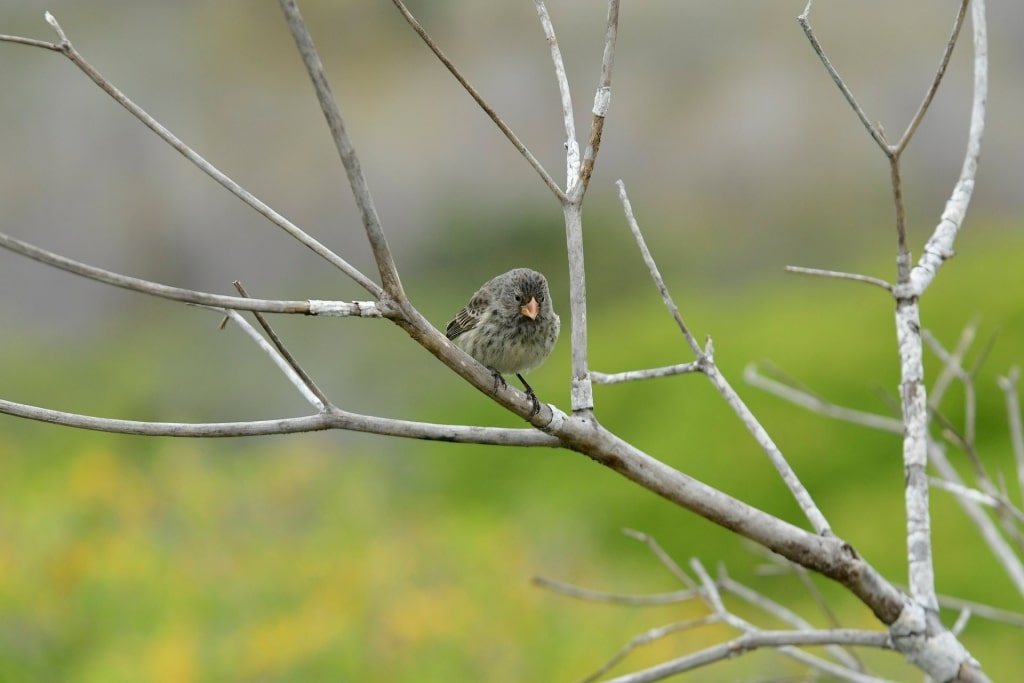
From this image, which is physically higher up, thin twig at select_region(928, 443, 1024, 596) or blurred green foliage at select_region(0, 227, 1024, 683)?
thin twig at select_region(928, 443, 1024, 596)

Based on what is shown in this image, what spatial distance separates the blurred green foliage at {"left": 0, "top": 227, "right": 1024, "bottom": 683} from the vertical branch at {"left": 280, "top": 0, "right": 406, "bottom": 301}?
2.40 metres

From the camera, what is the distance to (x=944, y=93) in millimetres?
7496

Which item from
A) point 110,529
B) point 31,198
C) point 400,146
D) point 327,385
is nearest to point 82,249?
point 31,198

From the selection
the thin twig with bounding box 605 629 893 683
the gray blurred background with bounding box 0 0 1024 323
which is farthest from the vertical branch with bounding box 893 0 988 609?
the gray blurred background with bounding box 0 0 1024 323

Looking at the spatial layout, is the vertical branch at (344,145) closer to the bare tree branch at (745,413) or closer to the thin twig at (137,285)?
the thin twig at (137,285)

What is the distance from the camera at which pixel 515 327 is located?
2.84 m

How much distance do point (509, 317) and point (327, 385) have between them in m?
3.38

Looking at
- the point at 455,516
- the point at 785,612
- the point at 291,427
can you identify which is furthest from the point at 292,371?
the point at 455,516

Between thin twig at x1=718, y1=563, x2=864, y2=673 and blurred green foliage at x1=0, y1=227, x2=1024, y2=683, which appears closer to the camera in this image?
thin twig at x1=718, y1=563, x2=864, y2=673

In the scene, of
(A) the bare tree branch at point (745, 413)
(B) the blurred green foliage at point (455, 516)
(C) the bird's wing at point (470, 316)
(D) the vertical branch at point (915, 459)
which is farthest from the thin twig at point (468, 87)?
(B) the blurred green foliage at point (455, 516)

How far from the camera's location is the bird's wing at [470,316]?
2996mm

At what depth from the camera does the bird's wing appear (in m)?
3.00

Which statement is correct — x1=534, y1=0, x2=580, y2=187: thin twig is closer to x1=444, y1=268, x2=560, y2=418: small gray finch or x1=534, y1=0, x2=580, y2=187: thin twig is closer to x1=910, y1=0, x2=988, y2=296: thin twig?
x1=910, y1=0, x2=988, y2=296: thin twig

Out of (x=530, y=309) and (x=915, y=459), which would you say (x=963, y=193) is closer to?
(x=915, y=459)
